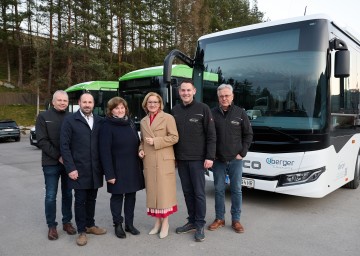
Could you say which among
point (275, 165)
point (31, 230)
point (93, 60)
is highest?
point (93, 60)

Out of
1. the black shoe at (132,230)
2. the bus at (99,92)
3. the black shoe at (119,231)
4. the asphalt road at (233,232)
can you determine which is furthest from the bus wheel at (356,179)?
the bus at (99,92)

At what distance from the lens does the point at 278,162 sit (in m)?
4.91

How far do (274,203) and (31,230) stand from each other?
155 inches

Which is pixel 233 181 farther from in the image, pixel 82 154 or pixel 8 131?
pixel 8 131

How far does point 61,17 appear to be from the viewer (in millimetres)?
30812

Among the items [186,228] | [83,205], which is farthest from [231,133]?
[83,205]

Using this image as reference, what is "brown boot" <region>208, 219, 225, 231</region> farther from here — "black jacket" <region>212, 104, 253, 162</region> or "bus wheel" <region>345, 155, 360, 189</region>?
"bus wheel" <region>345, 155, 360, 189</region>

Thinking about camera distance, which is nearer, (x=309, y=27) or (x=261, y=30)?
(x=309, y=27)

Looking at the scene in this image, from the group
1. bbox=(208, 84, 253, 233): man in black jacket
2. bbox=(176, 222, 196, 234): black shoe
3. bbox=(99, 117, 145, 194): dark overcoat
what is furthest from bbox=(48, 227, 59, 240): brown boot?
bbox=(208, 84, 253, 233): man in black jacket

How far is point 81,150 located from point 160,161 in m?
0.99

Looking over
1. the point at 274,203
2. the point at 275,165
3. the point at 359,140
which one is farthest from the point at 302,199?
the point at 359,140

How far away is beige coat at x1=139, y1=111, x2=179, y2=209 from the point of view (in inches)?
156

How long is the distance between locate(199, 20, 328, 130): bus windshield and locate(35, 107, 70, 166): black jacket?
3.06 m

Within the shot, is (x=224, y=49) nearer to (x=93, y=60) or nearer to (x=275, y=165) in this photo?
(x=275, y=165)
